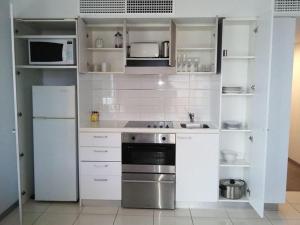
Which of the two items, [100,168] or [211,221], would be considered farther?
[100,168]

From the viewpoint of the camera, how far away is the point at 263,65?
102 inches

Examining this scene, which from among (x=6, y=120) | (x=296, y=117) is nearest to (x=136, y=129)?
(x=6, y=120)

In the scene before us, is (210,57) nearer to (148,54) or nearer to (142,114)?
(148,54)

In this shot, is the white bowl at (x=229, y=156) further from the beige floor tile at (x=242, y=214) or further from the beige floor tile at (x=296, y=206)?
the beige floor tile at (x=296, y=206)

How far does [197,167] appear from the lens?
2.99 metres

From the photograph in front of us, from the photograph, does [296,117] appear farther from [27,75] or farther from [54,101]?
[27,75]

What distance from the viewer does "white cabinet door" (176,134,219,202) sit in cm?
296

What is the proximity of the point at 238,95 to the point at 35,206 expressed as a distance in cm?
271

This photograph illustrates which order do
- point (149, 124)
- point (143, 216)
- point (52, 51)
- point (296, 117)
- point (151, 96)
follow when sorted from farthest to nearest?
1. point (296, 117)
2. point (151, 96)
3. point (149, 124)
4. point (52, 51)
5. point (143, 216)

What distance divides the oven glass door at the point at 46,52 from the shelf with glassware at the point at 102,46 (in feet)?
0.88

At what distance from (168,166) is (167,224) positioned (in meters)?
0.60

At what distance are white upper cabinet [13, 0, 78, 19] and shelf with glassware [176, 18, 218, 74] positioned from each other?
1.25 meters

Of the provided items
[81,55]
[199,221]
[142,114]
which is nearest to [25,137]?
[81,55]

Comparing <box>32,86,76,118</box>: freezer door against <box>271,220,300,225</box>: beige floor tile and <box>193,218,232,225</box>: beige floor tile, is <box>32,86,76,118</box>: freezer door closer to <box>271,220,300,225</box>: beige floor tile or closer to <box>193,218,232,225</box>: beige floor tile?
<box>193,218,232,225</box>: beige floor tile
